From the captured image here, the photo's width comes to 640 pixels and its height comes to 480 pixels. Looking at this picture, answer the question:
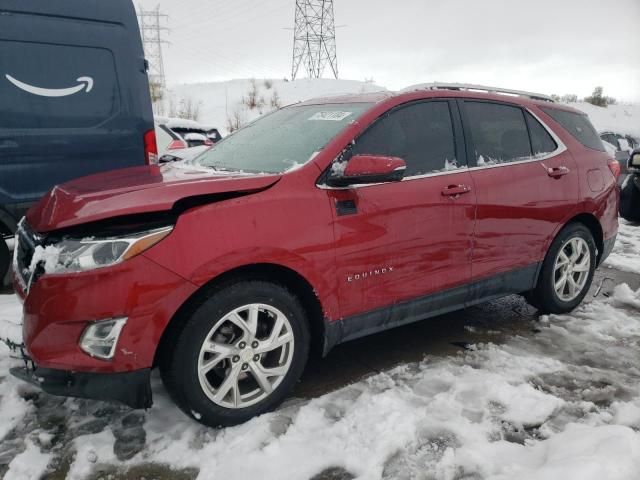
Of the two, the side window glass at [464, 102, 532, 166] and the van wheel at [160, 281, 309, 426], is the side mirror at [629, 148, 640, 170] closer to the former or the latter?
the side window glass at [464, 102, 532, 166]

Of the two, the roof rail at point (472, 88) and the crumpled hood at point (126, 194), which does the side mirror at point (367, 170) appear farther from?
the roof rail at point (472, 88)

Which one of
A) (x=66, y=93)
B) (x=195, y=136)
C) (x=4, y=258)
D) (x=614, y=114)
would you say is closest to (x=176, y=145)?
(x=195, y=136)

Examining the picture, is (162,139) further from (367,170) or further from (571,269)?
(571,269)

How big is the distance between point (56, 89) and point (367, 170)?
301 cm

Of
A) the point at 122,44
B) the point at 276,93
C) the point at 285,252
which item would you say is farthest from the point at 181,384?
the point at 276,93

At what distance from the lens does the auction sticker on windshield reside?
9.76ft

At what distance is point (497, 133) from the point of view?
3.47 m

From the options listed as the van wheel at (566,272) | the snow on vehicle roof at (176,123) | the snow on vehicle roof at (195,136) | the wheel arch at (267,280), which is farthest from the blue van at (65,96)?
the van wheel at (566,272)

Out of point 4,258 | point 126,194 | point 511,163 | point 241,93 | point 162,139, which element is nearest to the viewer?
point 126,194

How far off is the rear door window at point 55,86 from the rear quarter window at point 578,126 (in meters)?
3.62

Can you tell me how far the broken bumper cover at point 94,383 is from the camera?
2123mm

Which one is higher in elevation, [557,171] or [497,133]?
[497,133]

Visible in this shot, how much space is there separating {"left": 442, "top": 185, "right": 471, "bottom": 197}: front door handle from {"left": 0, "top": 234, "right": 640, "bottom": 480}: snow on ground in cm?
103

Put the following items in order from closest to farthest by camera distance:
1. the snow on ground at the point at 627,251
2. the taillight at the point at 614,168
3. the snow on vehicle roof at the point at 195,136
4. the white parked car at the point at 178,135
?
the taillight at the point at 614,168 < the snow on ground at the point at 627,251 < the white parked car at the point at 178,135 < the snow on vehicle roof at the point at 195,136
